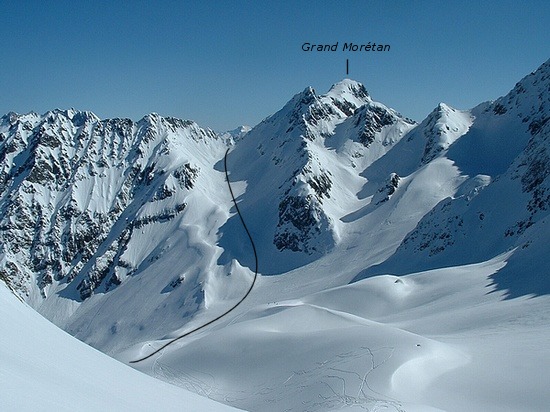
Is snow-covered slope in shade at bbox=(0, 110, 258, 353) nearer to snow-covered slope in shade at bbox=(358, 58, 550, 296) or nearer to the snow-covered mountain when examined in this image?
the snow-covered mountain

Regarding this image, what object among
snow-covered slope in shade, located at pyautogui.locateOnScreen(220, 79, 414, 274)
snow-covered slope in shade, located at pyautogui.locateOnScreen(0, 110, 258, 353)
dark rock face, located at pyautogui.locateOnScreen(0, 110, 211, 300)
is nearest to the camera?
snow-covered slope in shade, located at pyautogui.locateOnScreen(0, 110, 258, 353)

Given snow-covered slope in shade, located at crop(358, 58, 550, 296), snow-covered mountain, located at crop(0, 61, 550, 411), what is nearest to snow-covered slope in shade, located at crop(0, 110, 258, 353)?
snow-covered mountain, located at crop(0, 61, 550, 411)

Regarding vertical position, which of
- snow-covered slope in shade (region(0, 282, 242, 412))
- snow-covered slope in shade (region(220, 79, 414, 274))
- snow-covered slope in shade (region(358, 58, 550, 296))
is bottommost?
snow-covered slope in shade (region(358, 58, 550, 296))

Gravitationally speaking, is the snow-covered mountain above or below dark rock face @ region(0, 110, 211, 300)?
below

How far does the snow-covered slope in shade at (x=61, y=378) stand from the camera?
22.1 feet

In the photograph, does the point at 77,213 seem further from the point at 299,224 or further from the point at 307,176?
the point at 307,176

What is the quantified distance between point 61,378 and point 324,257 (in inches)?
4495

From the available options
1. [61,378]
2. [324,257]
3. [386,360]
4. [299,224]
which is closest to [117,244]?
[299,224]

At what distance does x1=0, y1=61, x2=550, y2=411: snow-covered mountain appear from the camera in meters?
25.2

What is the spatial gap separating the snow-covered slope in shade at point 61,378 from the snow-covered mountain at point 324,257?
12.1 m

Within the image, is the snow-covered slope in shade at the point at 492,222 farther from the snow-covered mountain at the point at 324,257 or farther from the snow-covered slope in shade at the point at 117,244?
the snow-covered slope in shade at the point at 117,244

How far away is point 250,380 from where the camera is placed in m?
29.2

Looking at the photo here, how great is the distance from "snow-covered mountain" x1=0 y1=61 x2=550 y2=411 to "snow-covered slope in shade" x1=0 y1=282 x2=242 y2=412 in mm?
12086

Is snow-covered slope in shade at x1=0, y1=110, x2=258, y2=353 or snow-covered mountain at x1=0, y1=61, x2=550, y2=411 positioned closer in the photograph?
snow-covered mountain at x1=0, y1=61, x2=550, y2=411
